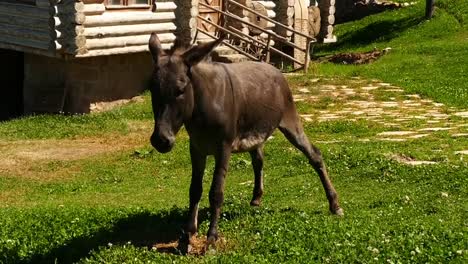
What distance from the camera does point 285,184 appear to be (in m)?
12.4

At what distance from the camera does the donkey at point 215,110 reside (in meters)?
7.52

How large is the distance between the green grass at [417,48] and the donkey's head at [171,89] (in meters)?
11.9

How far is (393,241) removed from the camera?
8.46 metres

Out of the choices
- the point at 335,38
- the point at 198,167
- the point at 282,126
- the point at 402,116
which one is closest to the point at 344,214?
the point at 282,126

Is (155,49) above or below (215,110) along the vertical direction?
above

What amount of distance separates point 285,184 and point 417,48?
52.1 ft

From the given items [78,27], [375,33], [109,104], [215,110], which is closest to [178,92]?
[215,110]

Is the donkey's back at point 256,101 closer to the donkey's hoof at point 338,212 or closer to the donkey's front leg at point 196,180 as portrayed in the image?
the donkey's front leg at point 196,180

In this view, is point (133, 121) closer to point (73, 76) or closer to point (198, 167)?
point (73, 76)

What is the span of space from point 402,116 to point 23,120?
8.53 m

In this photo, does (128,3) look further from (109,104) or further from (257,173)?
(257,173)

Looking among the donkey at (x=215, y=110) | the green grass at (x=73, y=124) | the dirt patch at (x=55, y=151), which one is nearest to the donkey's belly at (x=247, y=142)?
the donkey at (x=215, y=110)

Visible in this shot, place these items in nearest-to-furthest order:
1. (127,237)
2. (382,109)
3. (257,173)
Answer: (127,237), (257,173), (382,109)

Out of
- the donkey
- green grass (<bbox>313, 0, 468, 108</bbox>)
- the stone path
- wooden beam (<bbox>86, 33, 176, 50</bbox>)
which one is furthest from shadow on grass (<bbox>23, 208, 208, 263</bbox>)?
green grass (<bbox>313, 0, 468, 108</bbox>)
